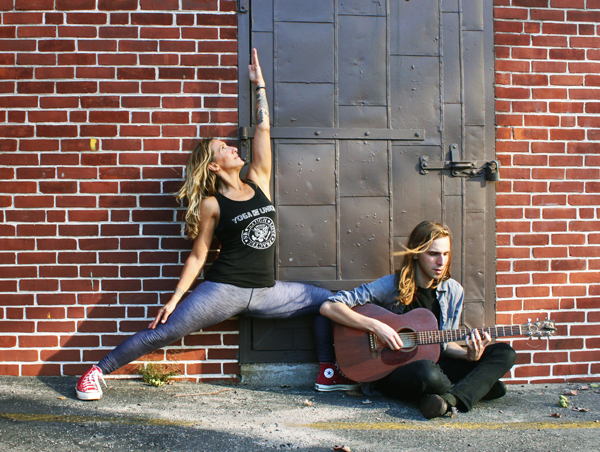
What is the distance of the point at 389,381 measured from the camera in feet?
10.6

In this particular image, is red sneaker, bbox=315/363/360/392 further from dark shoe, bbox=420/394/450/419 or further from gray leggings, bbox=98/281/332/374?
dark shoe, bbox=420/394/450/419

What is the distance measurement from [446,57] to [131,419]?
337cm

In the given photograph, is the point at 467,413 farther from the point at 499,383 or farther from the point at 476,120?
the point at 476,120

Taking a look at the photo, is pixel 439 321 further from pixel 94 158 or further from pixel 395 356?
pixel 94 158

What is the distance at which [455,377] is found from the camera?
334 cm

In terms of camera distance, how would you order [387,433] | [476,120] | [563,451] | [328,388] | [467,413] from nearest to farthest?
[563,451], [387,433], [467,413], [328,388], [476,120]

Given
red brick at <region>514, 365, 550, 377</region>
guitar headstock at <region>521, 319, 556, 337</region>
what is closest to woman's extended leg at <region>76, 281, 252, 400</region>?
guitar headstock at <region>521, 319, 556, 337</region>

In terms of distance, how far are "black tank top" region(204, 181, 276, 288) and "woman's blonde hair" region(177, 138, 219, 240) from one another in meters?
0.11

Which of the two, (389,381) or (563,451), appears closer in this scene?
(563,451)

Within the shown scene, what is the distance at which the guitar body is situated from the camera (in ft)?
10.6

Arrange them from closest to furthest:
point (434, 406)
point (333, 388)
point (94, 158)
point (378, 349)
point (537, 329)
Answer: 1. point (434, 406)
2. point (537, 329)
3. point (378, 349)
4. point (333, 388)
5. point (94, 158)

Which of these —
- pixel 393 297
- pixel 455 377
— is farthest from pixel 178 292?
pixel 455 377

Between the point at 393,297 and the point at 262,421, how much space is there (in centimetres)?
120

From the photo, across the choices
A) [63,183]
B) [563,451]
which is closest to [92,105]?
[63,183]
